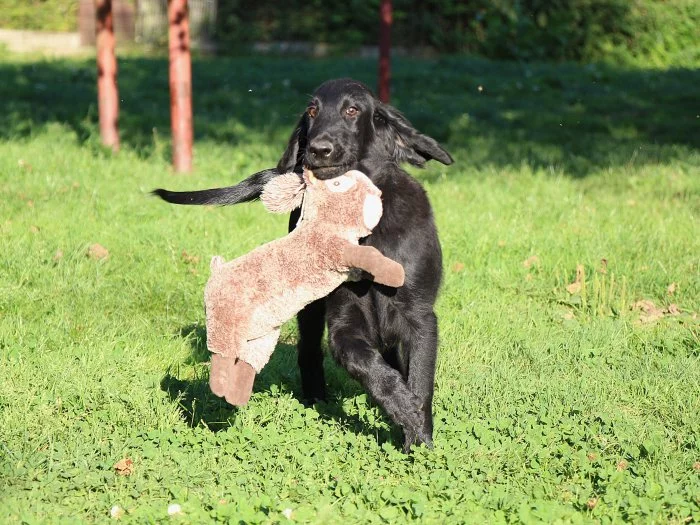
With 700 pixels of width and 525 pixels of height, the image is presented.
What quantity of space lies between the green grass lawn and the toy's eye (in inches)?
38.7

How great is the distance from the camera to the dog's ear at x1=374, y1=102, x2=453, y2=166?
415 cm

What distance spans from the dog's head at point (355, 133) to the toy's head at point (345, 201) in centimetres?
21

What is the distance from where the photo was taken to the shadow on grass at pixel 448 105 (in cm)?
906

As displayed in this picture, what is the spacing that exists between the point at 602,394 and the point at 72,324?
2611 millimetres

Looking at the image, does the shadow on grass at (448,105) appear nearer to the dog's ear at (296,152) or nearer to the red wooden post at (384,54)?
the red wooden post at (384,54)

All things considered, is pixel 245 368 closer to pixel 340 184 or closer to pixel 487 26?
pixel 340 184

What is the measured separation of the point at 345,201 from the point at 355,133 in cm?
58

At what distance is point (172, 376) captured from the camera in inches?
173

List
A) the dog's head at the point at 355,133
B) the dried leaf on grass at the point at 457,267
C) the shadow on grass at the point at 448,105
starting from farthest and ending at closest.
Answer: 1. the shadow on grass at the point at 448,105
2. the dried leaf on grass at the point at 457,267
3. the dog's head at the point at 355,133

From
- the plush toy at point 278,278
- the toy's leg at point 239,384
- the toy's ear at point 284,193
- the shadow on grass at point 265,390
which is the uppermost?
the toy's ear at point 284,193

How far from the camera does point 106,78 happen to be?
27.7ft

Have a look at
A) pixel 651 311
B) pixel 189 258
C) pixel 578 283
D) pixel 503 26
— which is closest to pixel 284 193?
pixel 189 258

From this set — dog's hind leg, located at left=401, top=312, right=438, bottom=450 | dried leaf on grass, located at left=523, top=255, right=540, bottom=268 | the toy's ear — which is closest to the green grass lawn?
dried leaf on grass, located at left=523, top=255, right=540, bottom=268

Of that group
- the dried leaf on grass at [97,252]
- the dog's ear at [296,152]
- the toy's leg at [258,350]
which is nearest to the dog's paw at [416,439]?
the toy's leg at [258,350]
